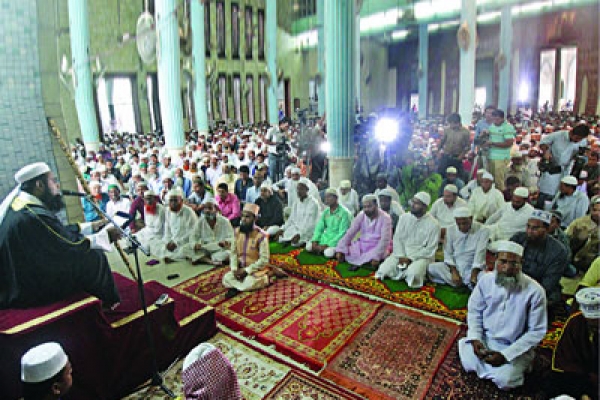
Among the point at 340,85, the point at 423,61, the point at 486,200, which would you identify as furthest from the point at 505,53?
the point at 486,200

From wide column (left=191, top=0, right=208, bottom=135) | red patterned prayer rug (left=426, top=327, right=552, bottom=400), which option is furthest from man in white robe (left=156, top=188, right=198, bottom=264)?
wide column (left=191, top=0, right=208, bottom=135)

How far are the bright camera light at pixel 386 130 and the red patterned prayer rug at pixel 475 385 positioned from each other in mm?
4356

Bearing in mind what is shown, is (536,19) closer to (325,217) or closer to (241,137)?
(241,137)

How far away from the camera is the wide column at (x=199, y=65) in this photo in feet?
27.8

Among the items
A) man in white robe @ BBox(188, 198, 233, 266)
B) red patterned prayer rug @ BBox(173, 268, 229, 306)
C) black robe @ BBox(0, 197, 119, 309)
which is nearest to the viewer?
black robe @ BBox(0, 197, 119, 309)

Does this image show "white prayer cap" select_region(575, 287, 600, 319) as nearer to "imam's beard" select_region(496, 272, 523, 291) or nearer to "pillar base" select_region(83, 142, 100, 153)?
"imam's beard" select_region(496, 272, 523, 291)

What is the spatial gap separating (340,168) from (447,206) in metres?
2.08

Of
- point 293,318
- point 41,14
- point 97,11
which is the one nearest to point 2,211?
point 41,14

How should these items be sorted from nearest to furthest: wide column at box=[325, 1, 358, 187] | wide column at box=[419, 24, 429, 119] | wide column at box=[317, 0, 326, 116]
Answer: wide column at box=[325, 1, 358, 187] < wide column at box=[317, 0, 326, 116] < wide column at box=[419, 24, 429, 119]

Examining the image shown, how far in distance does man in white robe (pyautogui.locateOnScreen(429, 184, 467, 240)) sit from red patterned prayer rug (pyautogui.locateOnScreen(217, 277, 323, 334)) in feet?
5.81

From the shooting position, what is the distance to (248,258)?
3938 millimetres

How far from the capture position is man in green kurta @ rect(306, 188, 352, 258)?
187 inches

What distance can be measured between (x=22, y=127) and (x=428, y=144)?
761cm

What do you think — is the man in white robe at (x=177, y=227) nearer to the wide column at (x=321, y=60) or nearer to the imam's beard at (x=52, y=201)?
the imam's beard at (x=52, y=201)
